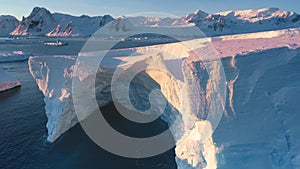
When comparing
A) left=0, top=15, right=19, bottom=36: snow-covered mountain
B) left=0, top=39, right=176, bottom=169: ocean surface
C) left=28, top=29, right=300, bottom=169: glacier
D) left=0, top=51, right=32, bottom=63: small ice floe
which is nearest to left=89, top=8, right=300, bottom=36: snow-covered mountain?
left=0, top=51, right=32, bottom=63: small ice floe

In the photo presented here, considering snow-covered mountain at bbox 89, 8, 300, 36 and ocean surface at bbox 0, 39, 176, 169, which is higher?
snow-covered mountain at bbox 89, 8, 300, 36

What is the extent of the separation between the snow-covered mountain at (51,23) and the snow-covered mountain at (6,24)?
625 centimetres

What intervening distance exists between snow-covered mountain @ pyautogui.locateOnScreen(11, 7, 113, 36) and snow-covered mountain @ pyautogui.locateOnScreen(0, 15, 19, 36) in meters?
6.25

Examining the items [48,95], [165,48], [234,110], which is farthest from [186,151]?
[48,95]

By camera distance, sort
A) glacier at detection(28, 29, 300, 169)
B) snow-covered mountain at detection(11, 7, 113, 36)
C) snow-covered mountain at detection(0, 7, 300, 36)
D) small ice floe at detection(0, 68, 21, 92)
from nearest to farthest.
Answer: glacier at detection(28, 29, 300, 169)
small ice floe at detection(0, 68, 21, 92)
snow-covered mountain at detection(0, 7, 300, 36)
snow-covered mountain at detection(11, 7, 113, 36)

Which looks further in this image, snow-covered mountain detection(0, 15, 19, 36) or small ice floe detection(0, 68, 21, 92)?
snow-covered mountain detection(0, 15, 19, 36)

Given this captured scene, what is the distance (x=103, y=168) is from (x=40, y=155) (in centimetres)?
344

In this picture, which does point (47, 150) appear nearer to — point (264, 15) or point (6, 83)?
point (6, 83)

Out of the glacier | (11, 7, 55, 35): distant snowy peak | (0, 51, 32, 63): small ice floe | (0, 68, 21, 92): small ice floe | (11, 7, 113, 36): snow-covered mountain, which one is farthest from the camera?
(11, 7, 55, 35): distant snowy peak

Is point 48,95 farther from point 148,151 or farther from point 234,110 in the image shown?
point 234,110

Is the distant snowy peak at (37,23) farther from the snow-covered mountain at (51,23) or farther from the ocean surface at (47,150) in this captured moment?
the ocean surface at (47,150)

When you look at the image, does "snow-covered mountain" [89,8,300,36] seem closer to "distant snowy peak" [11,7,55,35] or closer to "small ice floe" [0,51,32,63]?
"distant snowy peak" [11,7,55,35]

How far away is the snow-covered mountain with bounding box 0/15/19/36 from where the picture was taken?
122 meters

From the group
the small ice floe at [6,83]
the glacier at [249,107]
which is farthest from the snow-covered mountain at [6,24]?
the glacier at [249,107]
